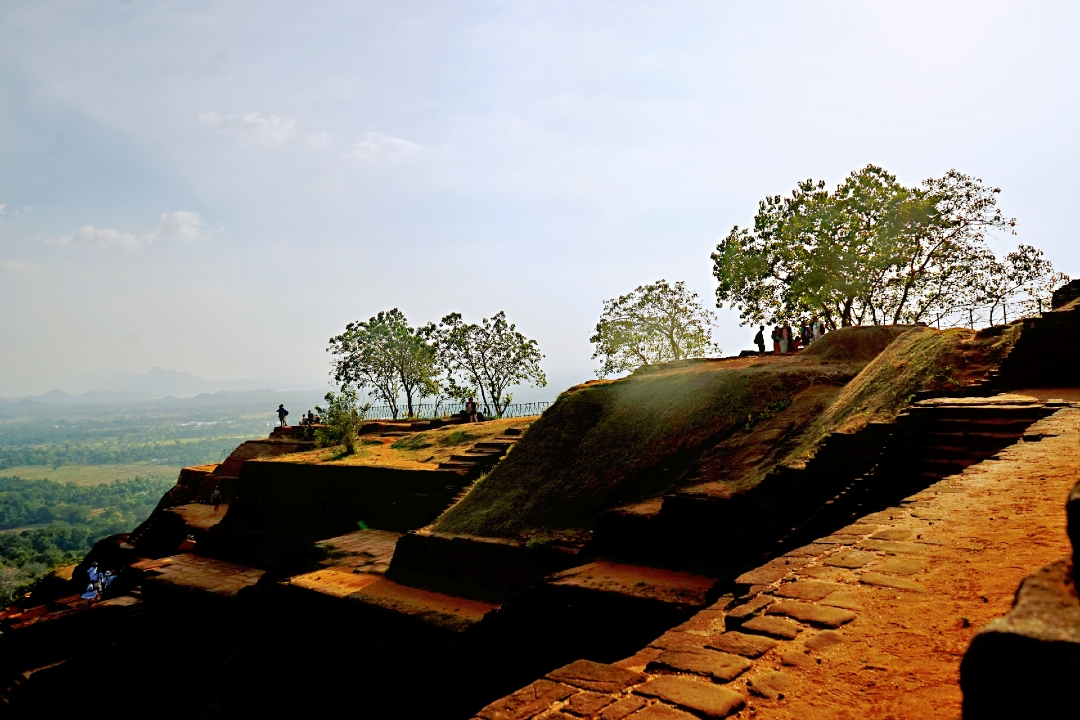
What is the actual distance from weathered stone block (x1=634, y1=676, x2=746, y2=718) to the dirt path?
81mm

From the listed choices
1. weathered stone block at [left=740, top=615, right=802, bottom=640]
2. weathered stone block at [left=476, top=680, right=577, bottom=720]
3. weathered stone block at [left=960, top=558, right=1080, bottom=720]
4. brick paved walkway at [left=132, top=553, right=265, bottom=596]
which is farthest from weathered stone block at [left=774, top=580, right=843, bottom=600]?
brick paved walkway at [left=132, top=553, right=265, bottom=596]

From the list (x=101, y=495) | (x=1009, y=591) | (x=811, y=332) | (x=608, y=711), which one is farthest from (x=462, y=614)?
(x=101, y=495)

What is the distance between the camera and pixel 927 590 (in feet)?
11.8

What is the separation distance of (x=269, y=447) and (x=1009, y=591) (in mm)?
31994

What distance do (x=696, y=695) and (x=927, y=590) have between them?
1.65 m

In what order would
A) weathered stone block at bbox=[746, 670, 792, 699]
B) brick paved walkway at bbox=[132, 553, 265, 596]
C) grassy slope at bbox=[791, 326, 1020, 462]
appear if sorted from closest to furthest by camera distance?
weathered stone block at bbox=[746, 670, 792, 699]
grassy slope at bbox=[791, 326, 1020, 462]
brick paved walkway at bbox=[132, 553, 265, 596]

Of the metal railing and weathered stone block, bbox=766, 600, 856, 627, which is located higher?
the metal railing

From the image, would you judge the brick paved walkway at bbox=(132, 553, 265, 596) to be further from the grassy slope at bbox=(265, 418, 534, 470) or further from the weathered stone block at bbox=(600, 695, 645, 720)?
the weathered stone block at bbox=(600, 695, 645, 720)

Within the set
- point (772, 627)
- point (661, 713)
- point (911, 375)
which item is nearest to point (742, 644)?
point (772, 627)

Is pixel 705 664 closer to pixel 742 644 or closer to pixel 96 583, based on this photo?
pixel 742 644

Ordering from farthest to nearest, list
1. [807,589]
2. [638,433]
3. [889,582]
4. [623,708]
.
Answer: [638,433]
[807,589]
[889,582]
[623,708]

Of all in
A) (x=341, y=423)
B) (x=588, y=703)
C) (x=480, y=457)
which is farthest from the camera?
(x=341, y=423)

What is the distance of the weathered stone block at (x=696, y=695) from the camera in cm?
281

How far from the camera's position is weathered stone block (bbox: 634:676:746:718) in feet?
9.23
